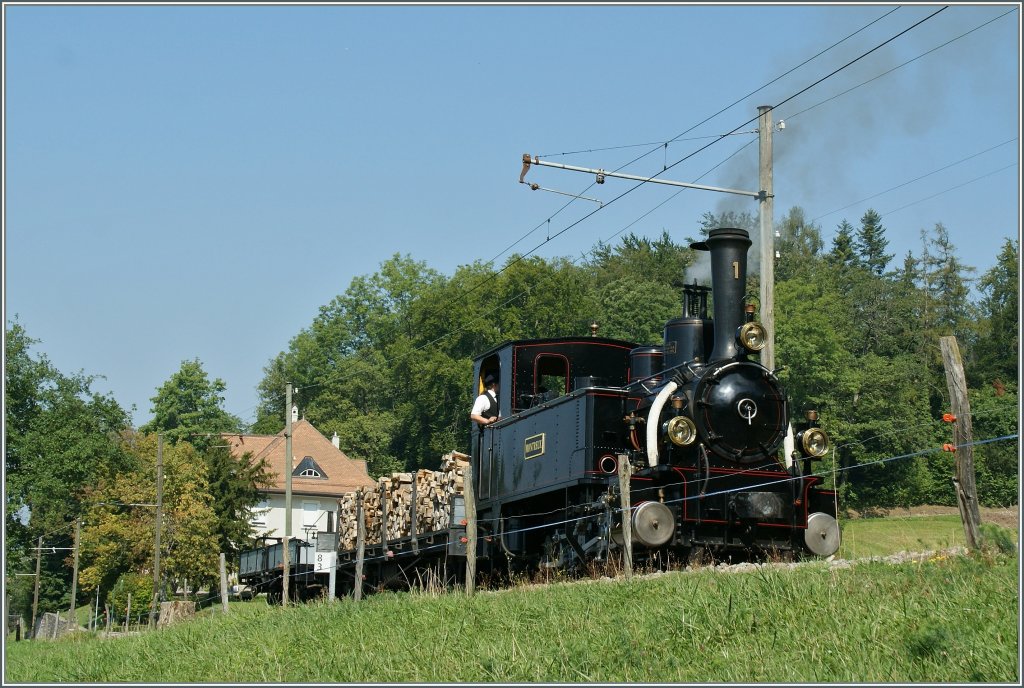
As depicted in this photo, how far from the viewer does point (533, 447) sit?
17094 mm

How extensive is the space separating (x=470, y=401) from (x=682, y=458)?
118 ft

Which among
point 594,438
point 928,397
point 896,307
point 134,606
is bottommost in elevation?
point 134,606

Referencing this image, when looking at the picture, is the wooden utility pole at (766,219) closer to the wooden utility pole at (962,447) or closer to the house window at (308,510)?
the wooden utility pole at (962,447)

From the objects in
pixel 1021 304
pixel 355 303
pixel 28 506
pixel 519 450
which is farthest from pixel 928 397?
pixel 1021 304

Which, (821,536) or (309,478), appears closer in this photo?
(821,536)

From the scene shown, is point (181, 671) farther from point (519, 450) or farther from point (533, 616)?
point (519, 450)

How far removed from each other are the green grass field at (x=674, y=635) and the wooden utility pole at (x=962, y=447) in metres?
0.86

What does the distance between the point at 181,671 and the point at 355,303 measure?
211ft

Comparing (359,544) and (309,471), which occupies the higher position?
(309,471)

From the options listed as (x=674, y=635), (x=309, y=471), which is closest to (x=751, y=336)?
(x=674, y=635)

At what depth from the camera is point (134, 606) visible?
138 feet

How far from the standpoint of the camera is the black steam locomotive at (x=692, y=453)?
14633mm

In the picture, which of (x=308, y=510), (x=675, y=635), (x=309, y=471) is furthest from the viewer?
(x=309, y=471)

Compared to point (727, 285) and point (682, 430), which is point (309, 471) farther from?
point (682, 430)
